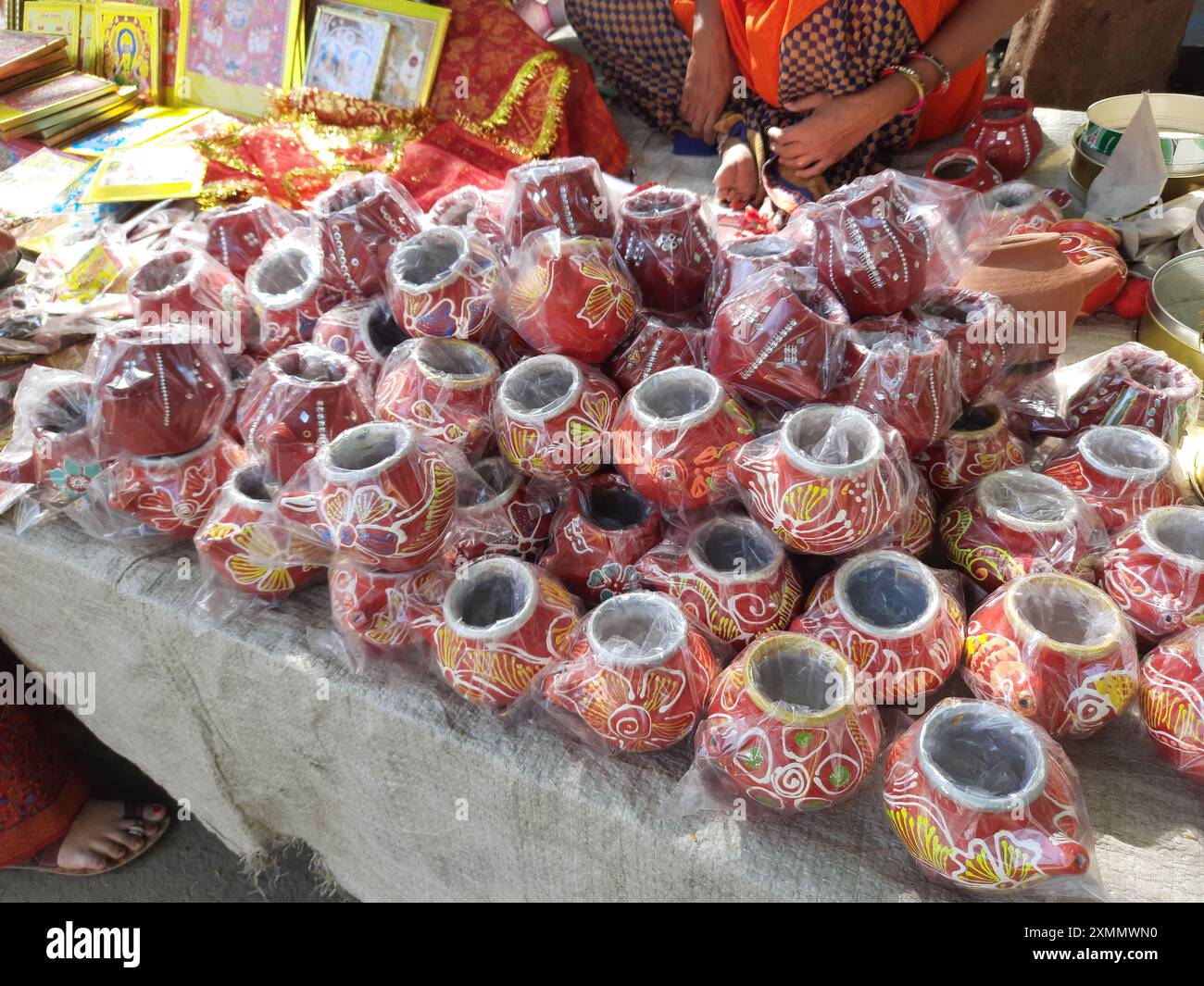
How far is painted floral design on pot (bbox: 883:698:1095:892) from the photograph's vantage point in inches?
29.9

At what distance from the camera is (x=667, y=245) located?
1.16 metres

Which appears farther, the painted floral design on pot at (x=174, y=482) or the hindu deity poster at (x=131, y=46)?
the hindu deity poster at (x=131, y=46)

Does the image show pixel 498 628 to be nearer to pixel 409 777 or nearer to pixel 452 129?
pixel 409 777

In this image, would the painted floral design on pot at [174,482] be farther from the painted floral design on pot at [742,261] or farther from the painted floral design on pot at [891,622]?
the painted floral design on pot at [891,622]

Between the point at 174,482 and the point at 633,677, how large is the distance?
2.50ft

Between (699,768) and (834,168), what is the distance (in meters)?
1.74

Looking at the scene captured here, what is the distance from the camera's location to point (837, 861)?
2.90 ft

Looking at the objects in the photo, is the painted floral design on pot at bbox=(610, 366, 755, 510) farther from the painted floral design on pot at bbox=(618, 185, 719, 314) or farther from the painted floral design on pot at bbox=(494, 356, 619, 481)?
the painted floral design on pot at bbox=(618, 185, 719, 314)

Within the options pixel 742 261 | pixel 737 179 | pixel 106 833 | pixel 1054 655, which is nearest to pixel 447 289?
pixel 742 261

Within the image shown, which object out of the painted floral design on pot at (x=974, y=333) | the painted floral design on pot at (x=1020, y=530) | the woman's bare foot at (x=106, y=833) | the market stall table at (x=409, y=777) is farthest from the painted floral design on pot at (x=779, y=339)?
the woman's bare foot at (x=106, y=833)

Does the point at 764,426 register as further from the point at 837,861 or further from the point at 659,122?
the point at 659,122

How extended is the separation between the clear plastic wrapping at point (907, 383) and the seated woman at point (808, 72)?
1.08 metres

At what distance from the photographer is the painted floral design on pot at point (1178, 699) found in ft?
2.88

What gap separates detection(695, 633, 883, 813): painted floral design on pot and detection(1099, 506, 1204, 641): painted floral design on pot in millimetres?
355
